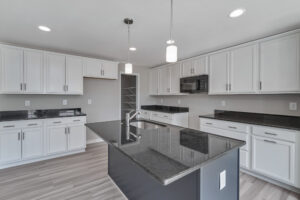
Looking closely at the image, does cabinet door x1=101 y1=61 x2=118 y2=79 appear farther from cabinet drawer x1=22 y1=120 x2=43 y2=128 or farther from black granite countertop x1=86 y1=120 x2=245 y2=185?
black granite countertop x1=86 y1=120 x2=245 y2=185

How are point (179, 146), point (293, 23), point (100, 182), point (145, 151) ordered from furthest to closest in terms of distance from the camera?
point (100, 182)
point (293, 23)
point (179, 146)
point (145, 151)

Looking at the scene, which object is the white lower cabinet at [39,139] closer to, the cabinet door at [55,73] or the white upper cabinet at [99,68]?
the cabinet door at [55,73]

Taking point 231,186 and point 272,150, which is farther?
point 272,150

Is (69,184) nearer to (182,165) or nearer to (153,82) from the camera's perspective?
(182,165)

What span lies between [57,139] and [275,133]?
395 centimetres

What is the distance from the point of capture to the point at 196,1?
1605 millimetres

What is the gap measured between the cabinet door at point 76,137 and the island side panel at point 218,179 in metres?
3.05

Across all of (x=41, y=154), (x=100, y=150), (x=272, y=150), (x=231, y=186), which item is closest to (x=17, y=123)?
(x=41, y=154)

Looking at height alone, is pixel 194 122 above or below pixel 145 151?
below

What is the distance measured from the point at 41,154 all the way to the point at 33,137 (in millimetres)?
384

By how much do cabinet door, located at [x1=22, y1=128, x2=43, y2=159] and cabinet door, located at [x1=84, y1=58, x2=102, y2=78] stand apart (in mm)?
1587

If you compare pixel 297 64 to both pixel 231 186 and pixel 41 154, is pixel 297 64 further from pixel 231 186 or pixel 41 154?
pixel 41 154

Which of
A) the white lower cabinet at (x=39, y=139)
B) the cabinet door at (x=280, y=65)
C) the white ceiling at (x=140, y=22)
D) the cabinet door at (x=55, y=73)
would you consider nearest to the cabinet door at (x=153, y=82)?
the white ceiling at (x=140, y=22)

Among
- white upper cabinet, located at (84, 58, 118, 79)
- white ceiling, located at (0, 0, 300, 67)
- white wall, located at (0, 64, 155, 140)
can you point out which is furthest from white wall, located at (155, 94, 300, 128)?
white upper cabinet, located at (84, 58, 118, 79)
